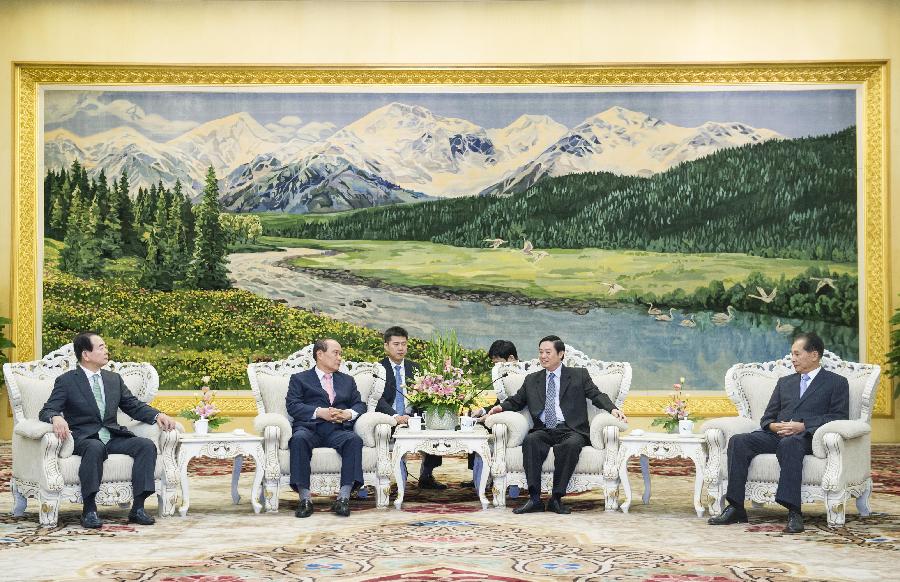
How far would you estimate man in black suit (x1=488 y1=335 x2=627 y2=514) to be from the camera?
7492 mm

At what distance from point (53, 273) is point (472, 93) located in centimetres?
494

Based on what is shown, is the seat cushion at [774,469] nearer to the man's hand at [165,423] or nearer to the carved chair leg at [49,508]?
Result: the man's hand at [165,423]

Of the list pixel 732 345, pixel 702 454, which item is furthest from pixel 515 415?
pixel 732 345

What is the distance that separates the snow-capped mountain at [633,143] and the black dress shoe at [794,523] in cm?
636

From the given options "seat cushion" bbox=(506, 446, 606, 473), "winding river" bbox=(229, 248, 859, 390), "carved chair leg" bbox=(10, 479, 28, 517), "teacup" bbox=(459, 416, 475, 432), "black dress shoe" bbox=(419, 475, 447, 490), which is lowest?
"black dress shoe" bbox=(419, 475, 447, 490)

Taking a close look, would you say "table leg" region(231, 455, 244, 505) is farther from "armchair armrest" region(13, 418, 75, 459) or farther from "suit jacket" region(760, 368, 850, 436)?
"suit jacket" region(760, 368, 850, 436)

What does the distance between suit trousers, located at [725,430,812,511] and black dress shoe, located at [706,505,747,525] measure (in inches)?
1.6

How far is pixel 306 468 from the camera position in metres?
7.47

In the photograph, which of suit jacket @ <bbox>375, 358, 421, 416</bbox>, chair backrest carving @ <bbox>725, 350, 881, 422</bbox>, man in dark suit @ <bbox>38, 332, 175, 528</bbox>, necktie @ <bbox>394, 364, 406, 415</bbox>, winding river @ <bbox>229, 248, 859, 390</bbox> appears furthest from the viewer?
winding river @ <bbox>229, 248, 859, 390</bbox>

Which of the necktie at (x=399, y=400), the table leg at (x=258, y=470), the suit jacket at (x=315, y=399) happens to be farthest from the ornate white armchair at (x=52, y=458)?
the necktie at (x=399, y=400)

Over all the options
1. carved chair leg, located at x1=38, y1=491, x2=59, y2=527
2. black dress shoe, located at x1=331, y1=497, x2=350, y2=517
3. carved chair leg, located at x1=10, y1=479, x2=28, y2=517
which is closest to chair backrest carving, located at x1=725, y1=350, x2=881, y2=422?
black dress shoe, located at x1=331, y1=497, x2=350, y2=517

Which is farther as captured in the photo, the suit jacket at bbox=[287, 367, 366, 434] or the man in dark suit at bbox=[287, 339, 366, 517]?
the suit jacket at bbox=[287, 367, 366, 434]

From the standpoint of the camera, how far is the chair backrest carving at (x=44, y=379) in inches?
287

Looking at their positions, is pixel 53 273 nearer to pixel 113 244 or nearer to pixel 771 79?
pixel 113 244
